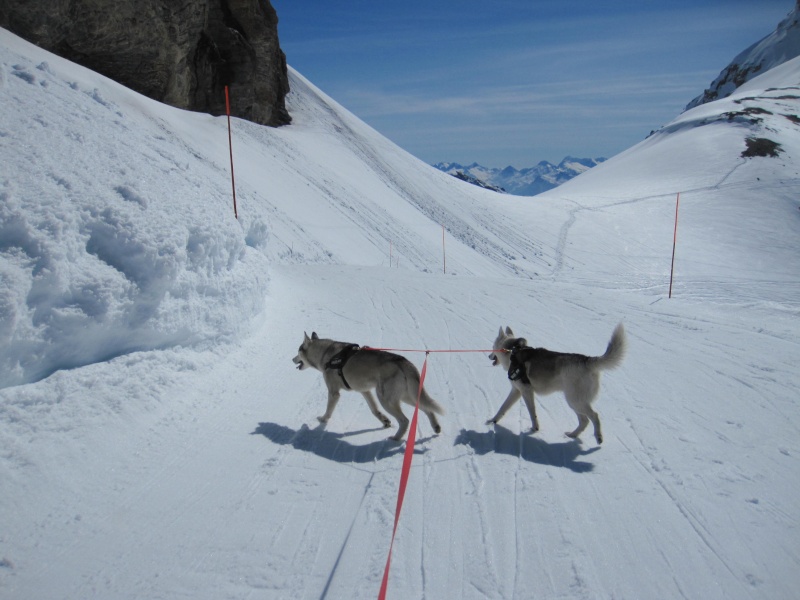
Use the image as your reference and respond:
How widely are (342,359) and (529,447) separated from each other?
239cm

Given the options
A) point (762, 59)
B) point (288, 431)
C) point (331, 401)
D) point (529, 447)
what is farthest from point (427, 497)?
point (762, 59)

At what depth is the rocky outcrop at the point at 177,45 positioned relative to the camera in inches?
1029

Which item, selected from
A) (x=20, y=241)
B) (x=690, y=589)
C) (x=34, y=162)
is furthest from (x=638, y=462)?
(x=34, y=162)

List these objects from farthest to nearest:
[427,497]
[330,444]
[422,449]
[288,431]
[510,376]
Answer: [510,376] < [288,431] < [330,444] < [422,449] < [427,497]

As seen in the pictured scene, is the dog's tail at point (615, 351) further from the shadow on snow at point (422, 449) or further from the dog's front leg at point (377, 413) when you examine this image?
the dog's front leg at point (377, 413)

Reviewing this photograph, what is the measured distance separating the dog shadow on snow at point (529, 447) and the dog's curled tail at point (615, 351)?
1.01 meters

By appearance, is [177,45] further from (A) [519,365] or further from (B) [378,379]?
(A) [519,365]

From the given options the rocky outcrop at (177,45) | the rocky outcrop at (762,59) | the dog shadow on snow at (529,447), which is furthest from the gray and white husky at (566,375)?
the rocky outcrop at (762,59)

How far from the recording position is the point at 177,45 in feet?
104

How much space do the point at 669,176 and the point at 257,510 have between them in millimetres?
62776

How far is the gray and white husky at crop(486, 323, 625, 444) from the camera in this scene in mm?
5445

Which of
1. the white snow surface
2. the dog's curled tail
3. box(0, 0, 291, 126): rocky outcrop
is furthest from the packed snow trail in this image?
box(0, 0, 291, 126): rocky outcrop

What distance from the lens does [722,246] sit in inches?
1423

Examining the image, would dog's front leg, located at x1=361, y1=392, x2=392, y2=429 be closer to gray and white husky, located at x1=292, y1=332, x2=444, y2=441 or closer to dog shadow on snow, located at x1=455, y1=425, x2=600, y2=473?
gray and white husky, located at x1=292, y1=332, x2=444, y2=441
